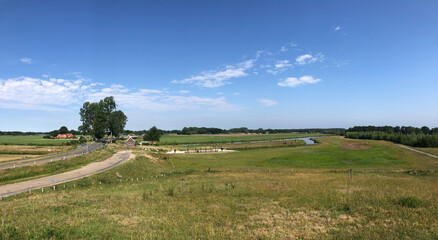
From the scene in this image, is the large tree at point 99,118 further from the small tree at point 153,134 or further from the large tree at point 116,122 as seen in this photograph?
the small tree at point 153,134

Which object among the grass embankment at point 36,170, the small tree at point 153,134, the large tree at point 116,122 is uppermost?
the large tree at point 116,122

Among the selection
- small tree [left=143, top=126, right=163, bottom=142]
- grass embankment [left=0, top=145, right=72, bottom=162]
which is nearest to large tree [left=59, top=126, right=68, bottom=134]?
small tree [left=143, top=126, right=163, bottom=142]

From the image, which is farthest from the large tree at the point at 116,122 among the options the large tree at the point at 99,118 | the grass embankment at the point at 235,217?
the grass embankment at the point at 235,217

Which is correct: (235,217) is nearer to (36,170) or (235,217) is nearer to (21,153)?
(36,170)

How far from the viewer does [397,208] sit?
13.7 metres

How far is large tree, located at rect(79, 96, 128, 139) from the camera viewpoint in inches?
3487

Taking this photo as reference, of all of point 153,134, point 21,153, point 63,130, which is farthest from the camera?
point 63,130

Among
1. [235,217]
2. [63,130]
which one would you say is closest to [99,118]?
[235,217]

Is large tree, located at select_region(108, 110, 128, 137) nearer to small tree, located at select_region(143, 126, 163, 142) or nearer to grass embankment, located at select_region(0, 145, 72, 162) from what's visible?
small tree, located at select_region(143, 126, 163, 142)

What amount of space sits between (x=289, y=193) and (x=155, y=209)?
39.1 feet

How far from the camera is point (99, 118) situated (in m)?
88.1

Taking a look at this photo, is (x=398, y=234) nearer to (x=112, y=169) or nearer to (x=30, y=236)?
(x=30, y=236)

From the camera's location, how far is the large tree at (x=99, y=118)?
88.6m

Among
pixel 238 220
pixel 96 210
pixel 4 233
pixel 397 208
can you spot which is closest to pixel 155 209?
pixel 96 210
